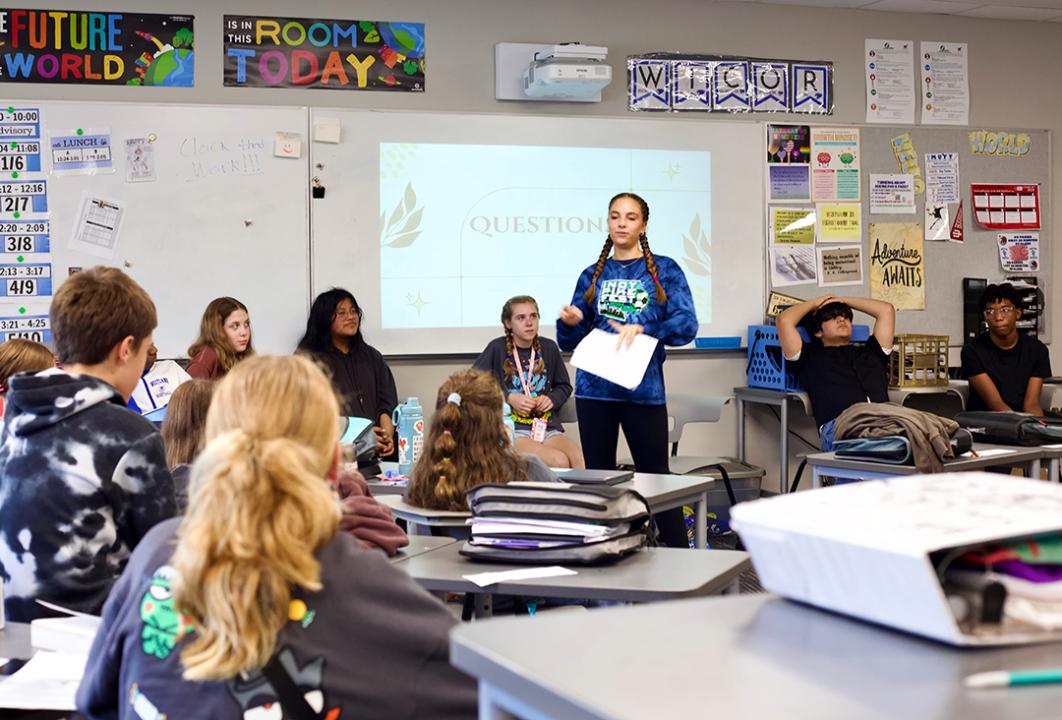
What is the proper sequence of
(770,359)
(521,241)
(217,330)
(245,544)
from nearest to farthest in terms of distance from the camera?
(245,544) → (217,330) → (521,241) → (770,359)

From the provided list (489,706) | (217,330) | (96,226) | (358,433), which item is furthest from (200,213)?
(489,706)

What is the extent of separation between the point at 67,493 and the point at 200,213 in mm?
3829

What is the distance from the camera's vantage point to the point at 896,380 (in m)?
6.30

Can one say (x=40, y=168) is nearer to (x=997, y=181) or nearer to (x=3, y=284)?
(x=3, y=284)

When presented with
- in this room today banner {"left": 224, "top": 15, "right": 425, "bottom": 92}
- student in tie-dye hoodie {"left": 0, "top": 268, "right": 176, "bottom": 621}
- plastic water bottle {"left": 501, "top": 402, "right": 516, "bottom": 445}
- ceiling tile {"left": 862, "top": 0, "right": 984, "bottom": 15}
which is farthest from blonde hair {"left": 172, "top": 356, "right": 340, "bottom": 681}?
ceiling tile {"left": 862, "top": 0, "right": 984, "bottom": 15}

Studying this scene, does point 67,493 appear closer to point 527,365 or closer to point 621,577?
point 621,577

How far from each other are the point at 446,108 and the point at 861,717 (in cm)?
547

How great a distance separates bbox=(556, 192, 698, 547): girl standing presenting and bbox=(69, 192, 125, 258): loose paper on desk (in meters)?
2.43

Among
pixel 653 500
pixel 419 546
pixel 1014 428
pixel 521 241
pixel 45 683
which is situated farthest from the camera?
pixel 521 241

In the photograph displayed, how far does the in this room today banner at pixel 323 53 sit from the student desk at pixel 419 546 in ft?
12.2

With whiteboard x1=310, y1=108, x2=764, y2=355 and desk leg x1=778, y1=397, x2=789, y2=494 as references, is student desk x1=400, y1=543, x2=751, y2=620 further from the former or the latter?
desk leg x1=778, y1=397, x2=789, y2=494

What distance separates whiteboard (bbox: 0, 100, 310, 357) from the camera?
5.57 meters

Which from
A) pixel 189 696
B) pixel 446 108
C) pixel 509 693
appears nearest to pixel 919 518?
pixel 509 693

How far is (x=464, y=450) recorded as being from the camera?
295 centimetres
